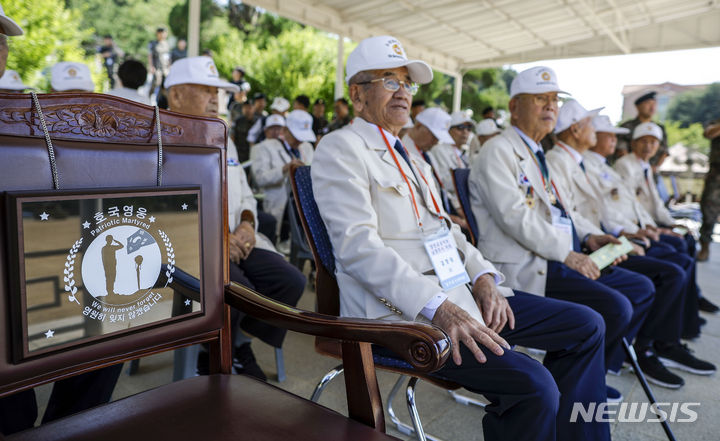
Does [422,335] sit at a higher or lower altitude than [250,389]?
higher

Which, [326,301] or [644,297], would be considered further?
[644,297]

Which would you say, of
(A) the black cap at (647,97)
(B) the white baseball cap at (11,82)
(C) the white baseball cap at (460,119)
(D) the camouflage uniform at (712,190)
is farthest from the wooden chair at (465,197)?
(D) the camouflage uniform at (712,190)

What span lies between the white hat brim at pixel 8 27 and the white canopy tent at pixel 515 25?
7.46m

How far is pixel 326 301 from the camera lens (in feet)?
4.95

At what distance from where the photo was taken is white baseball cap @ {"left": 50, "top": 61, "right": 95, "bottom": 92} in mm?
3426

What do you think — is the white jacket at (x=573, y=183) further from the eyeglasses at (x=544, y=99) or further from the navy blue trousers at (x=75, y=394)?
the navy blue trousers at (x=75, y=394)

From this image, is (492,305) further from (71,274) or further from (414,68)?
(71,274)

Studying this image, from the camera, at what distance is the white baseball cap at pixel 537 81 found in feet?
7.01

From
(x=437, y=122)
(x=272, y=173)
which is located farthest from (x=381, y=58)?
(x=272, y=173)

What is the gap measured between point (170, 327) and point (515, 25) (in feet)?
40.2

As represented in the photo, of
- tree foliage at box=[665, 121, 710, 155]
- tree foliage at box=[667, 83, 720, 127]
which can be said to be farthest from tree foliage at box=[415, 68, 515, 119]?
tree foliage at box=[667, 83, 720, 127]

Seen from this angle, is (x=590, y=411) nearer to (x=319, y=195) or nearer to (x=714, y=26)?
(x=319, y=195)

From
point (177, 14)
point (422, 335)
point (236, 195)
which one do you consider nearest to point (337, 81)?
point (177, 14)

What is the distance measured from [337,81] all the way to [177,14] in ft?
11.4
